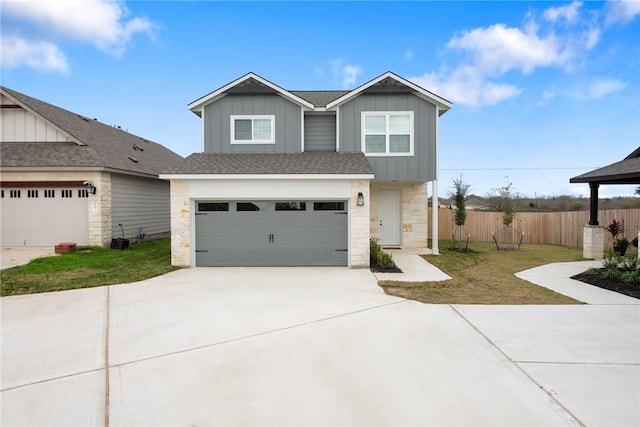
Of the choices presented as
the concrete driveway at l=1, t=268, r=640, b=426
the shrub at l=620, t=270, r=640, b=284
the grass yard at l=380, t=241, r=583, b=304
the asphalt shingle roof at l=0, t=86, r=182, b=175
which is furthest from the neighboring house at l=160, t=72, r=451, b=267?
the shrub at l=620, t=270, r=640, b=284

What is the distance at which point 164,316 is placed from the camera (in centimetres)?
618

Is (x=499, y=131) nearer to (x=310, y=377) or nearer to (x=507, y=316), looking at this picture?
(x=507, y=316)

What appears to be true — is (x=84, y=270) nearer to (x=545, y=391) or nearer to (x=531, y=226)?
(x=545, y=391)

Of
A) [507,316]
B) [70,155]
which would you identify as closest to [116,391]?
[507,316]

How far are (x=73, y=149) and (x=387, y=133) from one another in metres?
12.6

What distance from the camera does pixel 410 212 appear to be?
15000 mm

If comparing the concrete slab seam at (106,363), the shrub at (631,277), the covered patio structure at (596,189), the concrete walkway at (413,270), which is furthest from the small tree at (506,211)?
the concrete slab seam at (106,363)

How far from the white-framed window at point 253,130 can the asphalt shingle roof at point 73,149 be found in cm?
536

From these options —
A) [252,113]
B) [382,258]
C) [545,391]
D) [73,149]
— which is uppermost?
[252,113]

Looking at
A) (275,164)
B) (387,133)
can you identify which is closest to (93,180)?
(275,164)

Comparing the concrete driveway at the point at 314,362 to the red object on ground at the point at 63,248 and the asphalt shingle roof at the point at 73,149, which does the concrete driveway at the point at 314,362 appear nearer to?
the red object on ground at the point at 63,248

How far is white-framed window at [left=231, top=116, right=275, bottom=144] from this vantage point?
13188 millimetres

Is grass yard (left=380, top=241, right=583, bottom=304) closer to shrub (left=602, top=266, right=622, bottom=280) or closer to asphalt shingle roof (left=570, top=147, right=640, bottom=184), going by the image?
shrub (left=602, top=266, right=622, bottom=280)

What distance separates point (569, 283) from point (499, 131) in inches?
659
